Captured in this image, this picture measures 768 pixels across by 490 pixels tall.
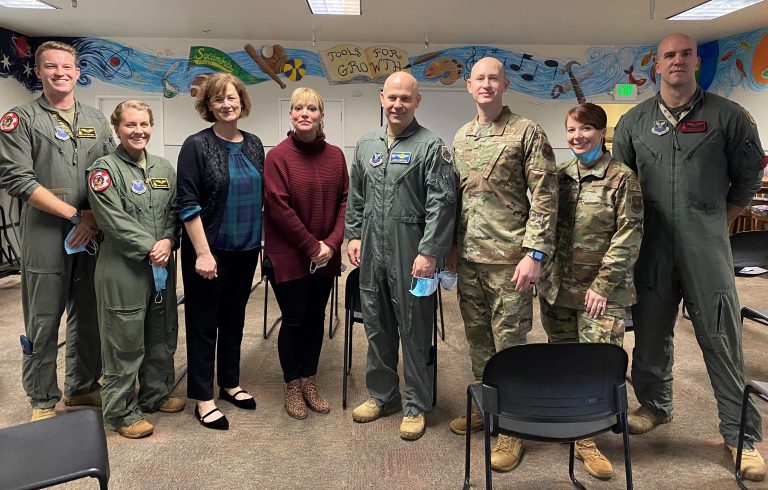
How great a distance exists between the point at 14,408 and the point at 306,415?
1.47m

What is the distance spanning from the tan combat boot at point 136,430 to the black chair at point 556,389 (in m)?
1.57

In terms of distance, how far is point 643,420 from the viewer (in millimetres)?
2373

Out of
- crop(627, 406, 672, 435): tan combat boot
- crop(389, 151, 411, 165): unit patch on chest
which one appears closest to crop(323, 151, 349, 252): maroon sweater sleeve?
crop(389, 151, 411, 165): unit patch on chest

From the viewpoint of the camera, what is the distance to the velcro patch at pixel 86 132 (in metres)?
2.30

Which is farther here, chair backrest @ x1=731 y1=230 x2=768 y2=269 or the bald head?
chair backrest @ x1=731 y1=230 x2=768 y2=269

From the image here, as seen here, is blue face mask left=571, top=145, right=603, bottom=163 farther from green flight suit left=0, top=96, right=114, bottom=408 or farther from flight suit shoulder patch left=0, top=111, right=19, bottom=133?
flight suit shoulder patch left=0, top=111, right=19, bottom=133

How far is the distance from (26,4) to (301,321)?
209 inches

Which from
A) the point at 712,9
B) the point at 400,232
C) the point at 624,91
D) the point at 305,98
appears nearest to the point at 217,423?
the point at 400,232

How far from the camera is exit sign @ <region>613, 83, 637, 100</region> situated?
780 cm

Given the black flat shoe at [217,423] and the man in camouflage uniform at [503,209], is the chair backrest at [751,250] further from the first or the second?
the black flat shoe at [217,423]

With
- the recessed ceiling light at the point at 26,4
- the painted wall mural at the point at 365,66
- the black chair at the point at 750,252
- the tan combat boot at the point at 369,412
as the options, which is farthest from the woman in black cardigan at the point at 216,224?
the painted wall mural at the point at 365,66

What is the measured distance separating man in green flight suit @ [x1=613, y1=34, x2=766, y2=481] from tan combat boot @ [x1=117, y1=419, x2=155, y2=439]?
2246 millimetres

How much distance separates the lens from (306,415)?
8.30 feet

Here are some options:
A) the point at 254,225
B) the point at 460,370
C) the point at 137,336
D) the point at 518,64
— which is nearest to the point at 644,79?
the point at 518,64
